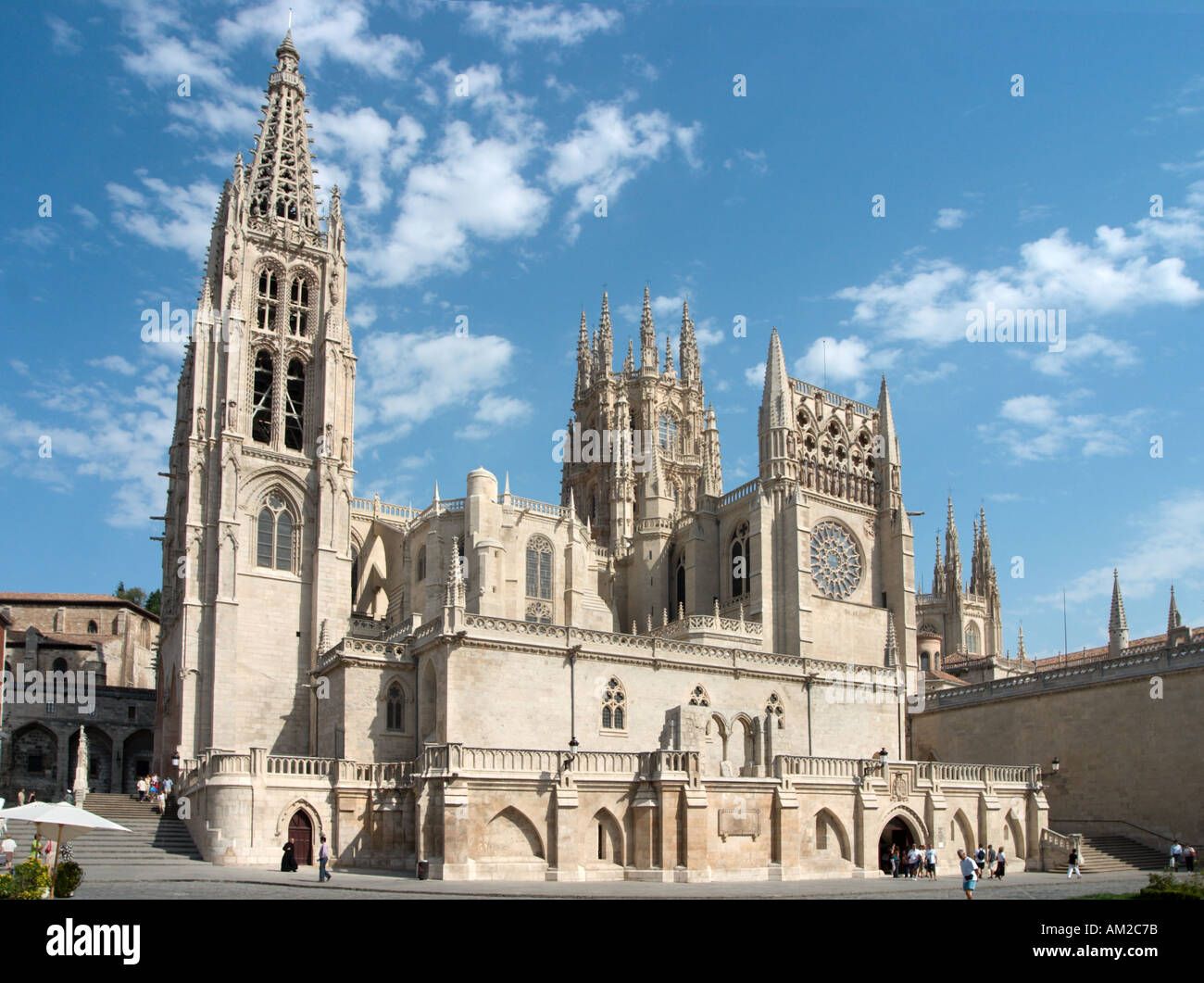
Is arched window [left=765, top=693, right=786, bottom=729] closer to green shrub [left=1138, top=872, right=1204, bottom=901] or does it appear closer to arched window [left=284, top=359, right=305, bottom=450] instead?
arched window [left=284, top=359, right=305, bottom=450]

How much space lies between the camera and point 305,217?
54750mm

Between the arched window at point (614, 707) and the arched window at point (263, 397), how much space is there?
20958 millimetres

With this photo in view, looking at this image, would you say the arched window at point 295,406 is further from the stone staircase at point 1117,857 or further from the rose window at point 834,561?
the stone staircase at point 1117,857

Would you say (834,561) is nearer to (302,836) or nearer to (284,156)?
(302,836)

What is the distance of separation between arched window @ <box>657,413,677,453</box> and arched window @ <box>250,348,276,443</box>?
29805mm

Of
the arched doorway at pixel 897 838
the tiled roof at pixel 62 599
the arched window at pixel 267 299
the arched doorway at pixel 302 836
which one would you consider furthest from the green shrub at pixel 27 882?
the tiled roof at pixel 62 599

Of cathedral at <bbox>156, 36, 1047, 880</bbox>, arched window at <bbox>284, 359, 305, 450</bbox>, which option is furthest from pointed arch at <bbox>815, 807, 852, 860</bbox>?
arched window at <bbox>284, 359, 305, 450</bbox>

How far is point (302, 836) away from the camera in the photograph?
105ft

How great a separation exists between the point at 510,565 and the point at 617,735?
13.1 metres

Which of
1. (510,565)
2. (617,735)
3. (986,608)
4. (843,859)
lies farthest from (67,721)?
(986,608)

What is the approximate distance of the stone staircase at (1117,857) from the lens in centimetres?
3553

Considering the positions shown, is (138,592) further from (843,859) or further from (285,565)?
(843,859)

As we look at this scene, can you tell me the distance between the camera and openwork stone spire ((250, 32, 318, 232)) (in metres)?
54.1

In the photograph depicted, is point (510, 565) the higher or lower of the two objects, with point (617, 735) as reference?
higher
